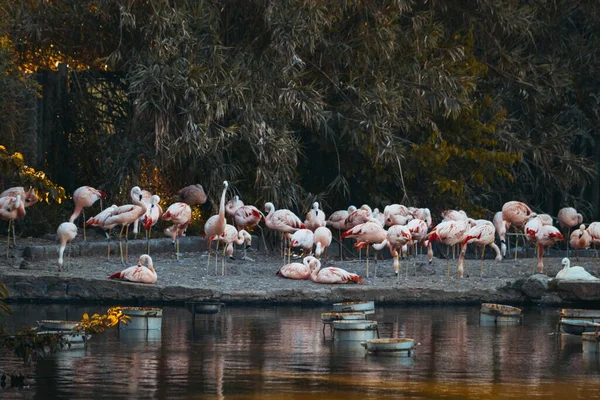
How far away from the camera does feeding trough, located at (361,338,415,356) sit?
40.5ft

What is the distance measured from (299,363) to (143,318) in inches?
95.0

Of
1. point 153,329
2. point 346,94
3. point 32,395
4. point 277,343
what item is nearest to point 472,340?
point 277,343

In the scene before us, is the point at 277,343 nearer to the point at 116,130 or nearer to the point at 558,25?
the point at 116,130

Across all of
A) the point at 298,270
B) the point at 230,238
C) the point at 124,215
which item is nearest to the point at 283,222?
the point at 230,238

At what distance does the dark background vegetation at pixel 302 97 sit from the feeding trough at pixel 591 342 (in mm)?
9126

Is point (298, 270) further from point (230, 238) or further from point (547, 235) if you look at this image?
point (547, 235)

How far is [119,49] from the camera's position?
21.8 m

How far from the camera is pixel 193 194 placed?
21.8m

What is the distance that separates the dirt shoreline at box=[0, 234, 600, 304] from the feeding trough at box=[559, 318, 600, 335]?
3.37 m

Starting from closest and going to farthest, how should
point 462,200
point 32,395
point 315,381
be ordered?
point 32,395, point 315,381, point 462,200

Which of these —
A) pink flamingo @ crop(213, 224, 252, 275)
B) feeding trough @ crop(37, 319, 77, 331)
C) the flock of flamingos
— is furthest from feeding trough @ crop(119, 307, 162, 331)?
pink flamingo @ crop(213, 224, 252, 275)

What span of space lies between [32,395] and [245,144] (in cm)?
1317

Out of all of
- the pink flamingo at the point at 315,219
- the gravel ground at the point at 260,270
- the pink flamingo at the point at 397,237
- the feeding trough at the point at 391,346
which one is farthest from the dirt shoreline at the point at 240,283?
the feeding trough at the point at 391,346

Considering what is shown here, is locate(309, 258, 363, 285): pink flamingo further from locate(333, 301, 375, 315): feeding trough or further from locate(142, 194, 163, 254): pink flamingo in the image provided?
locate(142, 194, 163, 254): pink flamingo
